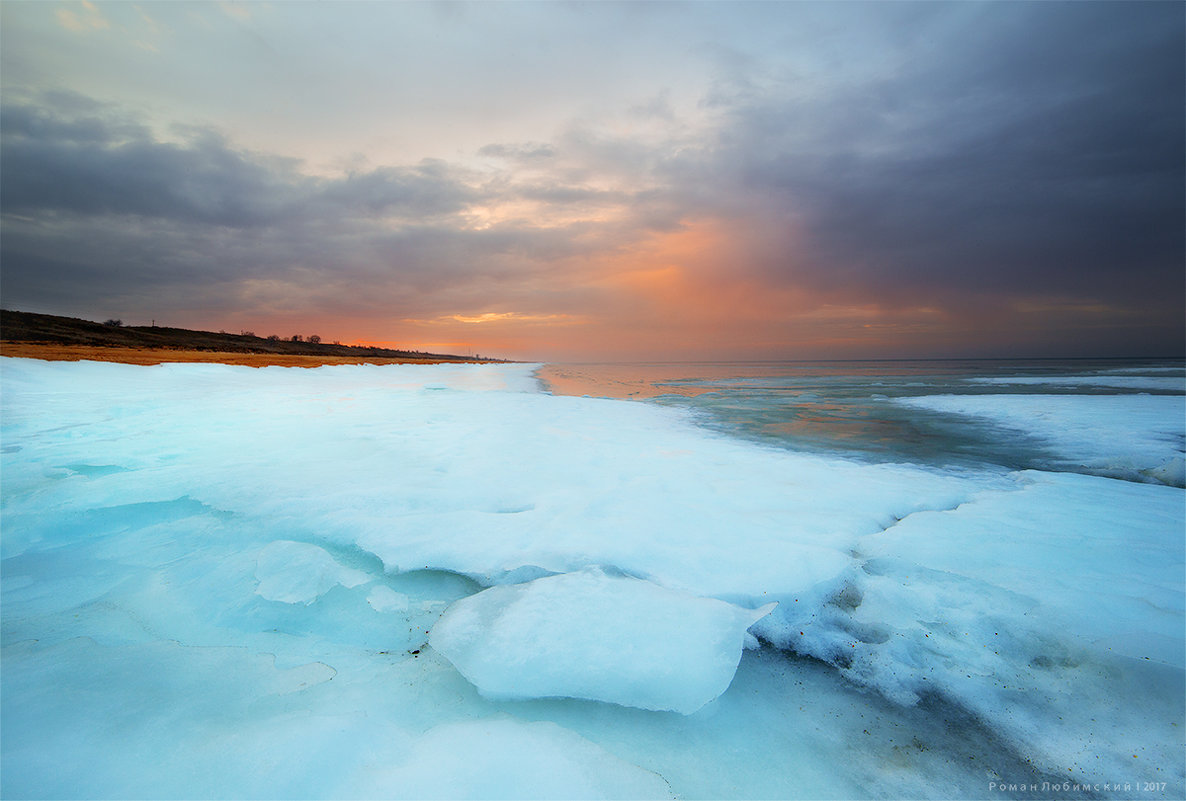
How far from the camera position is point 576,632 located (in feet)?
6.34

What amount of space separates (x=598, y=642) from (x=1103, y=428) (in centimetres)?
1051

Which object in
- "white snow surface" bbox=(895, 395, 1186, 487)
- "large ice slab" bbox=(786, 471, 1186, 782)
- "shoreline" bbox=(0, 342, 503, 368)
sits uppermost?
"shoreline" bbox=(0, 342, 503, 368)

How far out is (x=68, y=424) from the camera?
614 centimetres

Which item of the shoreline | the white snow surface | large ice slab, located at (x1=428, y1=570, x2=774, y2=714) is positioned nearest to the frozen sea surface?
large ice slab, located at (x1=428, y1=570, x2=774, y2=714)

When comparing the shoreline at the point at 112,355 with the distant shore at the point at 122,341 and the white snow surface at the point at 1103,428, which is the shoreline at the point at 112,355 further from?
the white snow surface at the point at 1103,428

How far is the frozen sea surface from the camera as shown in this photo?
143 centimetres

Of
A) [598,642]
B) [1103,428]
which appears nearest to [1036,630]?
[598,642]

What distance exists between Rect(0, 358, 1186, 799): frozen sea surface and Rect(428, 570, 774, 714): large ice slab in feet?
0.04

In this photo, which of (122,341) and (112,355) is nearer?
(112,355)

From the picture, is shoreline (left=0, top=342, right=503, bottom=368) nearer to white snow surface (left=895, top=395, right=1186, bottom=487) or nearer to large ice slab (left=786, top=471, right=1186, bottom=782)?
large ice slab (left=786, top=471, right=1186, bottom=782)

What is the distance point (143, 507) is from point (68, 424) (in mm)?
4644

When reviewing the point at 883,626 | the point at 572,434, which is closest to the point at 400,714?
the point at 883,626

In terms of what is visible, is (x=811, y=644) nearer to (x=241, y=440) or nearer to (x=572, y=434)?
(x=572, y=434)

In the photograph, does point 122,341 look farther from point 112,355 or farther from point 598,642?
point 598,642
